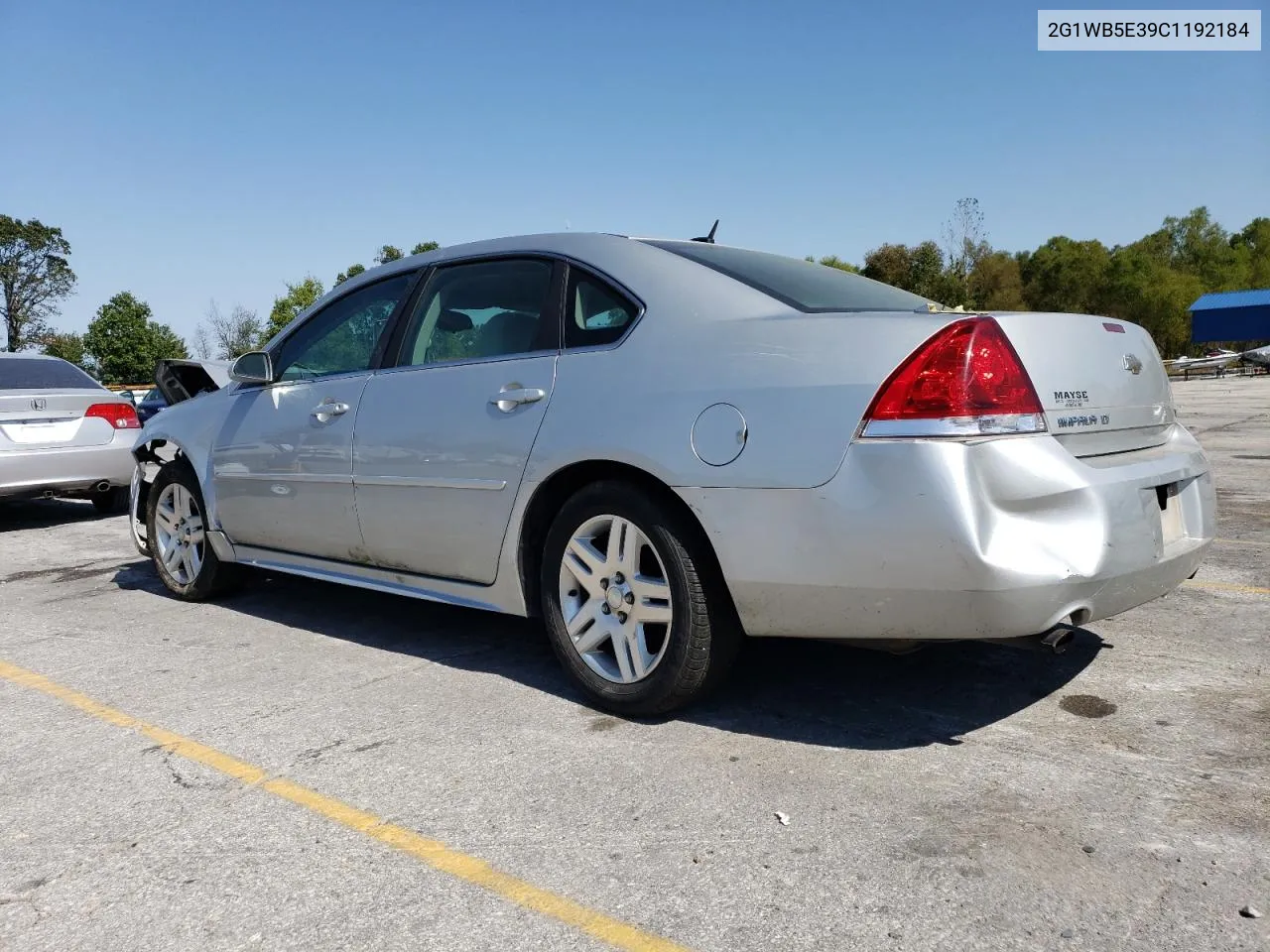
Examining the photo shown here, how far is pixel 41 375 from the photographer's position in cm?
862

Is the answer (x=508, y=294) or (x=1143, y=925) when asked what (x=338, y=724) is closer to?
(x=508, y=294)

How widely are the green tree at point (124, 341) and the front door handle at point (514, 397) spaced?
8742 cm

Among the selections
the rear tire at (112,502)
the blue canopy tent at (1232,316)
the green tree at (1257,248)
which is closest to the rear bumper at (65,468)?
the rear tire at (112,502)

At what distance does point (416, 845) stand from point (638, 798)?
0.57 meters

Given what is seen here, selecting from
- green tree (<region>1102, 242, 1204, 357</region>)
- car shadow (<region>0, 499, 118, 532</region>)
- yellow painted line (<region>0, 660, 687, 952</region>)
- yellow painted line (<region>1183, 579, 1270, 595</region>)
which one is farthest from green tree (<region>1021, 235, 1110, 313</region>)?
yellow painted line (<region>0, 660, 687, 952</region>)

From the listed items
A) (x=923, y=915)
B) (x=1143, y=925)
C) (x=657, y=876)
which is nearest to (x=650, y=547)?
(x=657, y=876)

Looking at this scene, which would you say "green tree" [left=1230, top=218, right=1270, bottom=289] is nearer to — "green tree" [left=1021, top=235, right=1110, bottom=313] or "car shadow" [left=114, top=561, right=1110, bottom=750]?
"green tree" [left=1021, top=235, right=1110, bottom=313]

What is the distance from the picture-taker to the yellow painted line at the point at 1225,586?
4.53 meters

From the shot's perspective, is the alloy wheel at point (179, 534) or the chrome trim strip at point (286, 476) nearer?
the chrome trim strip at point (286, 476)

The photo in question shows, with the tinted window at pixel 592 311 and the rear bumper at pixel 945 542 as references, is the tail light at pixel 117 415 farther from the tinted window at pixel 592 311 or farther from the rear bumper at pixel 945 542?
the rear bumper at pixel 945 542

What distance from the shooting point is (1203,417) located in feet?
55.3

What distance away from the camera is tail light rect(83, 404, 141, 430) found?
8492 mm

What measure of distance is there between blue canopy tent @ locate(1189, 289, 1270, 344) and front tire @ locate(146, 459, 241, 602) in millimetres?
67239

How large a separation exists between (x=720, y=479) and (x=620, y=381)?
0.52 meters
